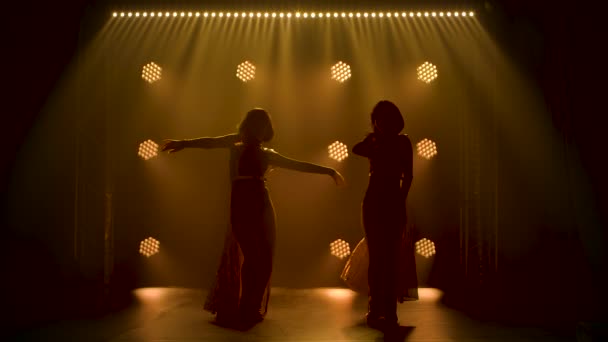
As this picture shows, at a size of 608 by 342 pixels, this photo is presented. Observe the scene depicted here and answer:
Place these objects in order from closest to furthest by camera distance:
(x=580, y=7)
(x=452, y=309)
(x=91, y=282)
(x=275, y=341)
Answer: (x=275, y=341), (x=452, y=309), (x=580, y=7), (x=91, y=282)

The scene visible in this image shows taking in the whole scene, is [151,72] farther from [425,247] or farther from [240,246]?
[425,247]

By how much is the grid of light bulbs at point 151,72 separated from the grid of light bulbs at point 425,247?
124 inches

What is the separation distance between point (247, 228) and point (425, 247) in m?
2.60

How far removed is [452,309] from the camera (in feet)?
12.8

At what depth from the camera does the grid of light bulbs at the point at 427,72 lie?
5270 millimetres

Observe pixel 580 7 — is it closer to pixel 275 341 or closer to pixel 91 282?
pixel 275 341

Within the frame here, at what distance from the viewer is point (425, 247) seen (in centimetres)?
519

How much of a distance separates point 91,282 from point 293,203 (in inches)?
79.4

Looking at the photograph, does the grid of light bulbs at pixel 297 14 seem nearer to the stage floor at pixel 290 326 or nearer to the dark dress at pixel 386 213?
the dark dress at pixel 386 213

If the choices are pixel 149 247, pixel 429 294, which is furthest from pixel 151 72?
pixel 429 294

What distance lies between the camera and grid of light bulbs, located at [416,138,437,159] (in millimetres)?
5254

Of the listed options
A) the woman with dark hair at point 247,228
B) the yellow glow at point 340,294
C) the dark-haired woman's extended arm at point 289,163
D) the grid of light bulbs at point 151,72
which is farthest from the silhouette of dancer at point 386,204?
the grid of light bulbs at point 151,72

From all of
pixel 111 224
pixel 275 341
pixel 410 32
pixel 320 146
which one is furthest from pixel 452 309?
pixel 111 224

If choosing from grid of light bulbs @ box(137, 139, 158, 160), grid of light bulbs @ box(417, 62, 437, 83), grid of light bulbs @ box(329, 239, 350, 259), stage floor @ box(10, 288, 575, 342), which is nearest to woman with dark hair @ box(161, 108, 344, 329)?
stage floor @ box(10, 288, 575, 342)
